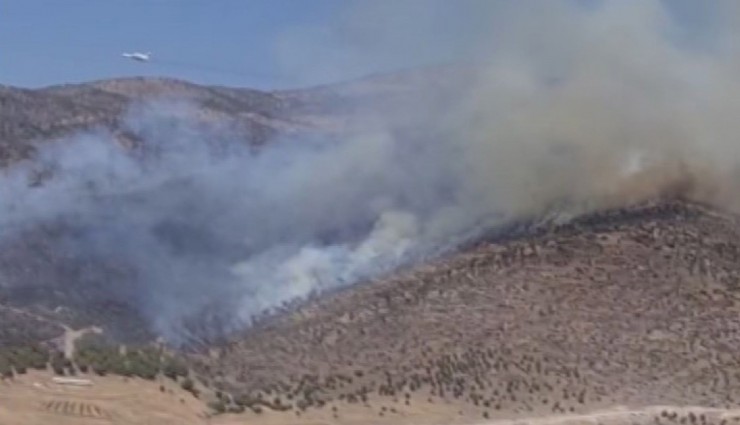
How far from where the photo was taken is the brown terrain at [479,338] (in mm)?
40156

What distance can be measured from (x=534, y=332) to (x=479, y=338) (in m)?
1.92

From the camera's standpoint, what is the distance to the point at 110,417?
116 ft

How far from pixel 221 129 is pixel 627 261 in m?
52.3

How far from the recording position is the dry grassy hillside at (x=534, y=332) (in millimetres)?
43812

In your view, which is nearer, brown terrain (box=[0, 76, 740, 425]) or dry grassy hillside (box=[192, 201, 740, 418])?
brown terrain (box=[0, 76, 740, 425])

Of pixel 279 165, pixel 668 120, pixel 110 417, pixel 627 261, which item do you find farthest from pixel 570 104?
pixel 110 417

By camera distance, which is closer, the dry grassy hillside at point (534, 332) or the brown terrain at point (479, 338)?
the brown terrain at point (479, 338)

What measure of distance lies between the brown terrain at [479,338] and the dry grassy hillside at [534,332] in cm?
8

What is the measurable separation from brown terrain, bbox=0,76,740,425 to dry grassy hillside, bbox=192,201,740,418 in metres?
0.08

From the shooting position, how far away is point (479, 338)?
161ft

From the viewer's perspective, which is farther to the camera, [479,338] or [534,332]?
[534,332]

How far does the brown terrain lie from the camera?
132 feet

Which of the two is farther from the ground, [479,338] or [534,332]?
[534,332]

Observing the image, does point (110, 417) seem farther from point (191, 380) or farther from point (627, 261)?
point (627, 261)
